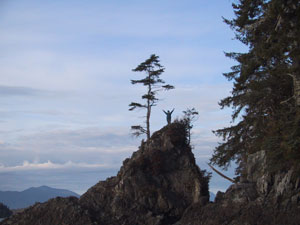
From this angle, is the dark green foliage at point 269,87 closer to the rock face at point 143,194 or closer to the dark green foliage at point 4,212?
the rock face at point 143,194

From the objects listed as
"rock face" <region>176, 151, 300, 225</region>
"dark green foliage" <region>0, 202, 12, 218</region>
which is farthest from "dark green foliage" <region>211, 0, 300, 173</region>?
"dark green foliage" <region>0, 202, 12, 218</region>

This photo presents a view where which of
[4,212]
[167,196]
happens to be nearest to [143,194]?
[167,196]

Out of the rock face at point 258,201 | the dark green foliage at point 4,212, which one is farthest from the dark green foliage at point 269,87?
the dark green foliage at point 4,212

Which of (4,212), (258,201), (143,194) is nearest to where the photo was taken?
(258,201)

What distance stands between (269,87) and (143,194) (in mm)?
14198

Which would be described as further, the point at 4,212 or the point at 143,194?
the point at 4,212

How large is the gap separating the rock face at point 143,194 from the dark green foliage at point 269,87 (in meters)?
3.70

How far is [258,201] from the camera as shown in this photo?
23.1 meters

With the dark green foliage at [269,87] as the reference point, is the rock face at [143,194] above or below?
below

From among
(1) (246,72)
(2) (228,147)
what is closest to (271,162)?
(1) (246,72)

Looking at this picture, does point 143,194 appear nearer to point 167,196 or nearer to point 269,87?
point 167,196

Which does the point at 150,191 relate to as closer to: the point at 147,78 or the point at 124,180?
the point at 124,180

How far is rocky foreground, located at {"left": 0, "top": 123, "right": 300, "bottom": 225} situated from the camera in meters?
23.1

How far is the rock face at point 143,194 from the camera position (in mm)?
29812
